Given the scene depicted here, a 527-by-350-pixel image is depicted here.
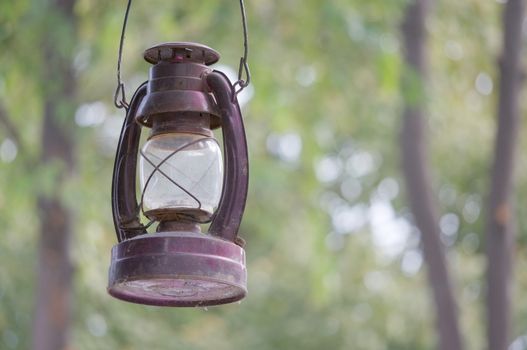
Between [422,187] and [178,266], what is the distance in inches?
238

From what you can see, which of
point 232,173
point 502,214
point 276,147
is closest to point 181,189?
point 232,173

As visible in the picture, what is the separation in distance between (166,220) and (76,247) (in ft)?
17.8

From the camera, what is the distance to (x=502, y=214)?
7598mm

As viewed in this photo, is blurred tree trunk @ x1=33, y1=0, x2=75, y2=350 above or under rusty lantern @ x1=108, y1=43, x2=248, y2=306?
above

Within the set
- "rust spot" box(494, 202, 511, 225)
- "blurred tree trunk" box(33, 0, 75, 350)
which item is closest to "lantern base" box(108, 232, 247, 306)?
"blurred tree trunk" box(33, 0, 75, 350)

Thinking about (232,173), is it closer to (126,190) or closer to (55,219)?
(126,190)

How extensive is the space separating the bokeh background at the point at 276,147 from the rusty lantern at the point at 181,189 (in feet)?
12.2

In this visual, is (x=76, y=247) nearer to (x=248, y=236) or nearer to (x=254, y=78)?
(x=254, y=78)

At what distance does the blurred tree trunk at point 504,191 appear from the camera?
24.6 ft

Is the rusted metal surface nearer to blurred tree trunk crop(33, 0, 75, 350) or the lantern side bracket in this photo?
the lantern side bracket

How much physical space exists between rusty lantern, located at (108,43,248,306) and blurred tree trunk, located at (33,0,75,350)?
15.5 ft

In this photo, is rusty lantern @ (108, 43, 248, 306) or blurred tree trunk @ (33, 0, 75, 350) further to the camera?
blurred tree trunk @ (33, 0, 75, 350)

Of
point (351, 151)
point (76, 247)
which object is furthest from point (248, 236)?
point (76, 247)

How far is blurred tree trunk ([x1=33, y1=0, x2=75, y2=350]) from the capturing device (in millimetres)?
7184
